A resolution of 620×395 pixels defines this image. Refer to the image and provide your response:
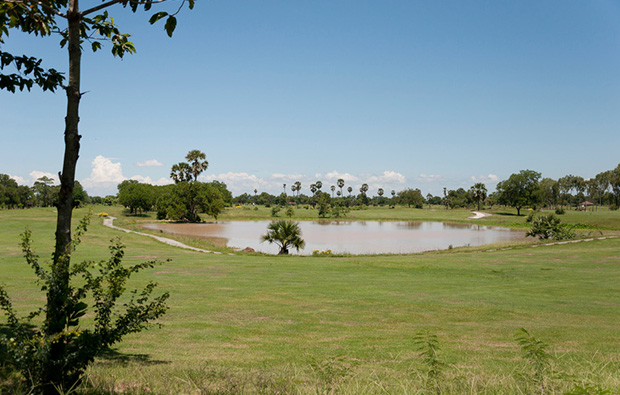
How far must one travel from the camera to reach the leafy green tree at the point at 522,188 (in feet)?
408

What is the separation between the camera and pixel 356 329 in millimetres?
9562

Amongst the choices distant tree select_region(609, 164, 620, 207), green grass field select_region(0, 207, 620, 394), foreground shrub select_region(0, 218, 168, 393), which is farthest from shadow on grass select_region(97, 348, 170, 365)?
distant tree select_region(609, 164, 620, 207)

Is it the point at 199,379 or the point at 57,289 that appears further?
the point at 199,379

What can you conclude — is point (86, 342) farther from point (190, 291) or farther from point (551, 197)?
point (551, 197)

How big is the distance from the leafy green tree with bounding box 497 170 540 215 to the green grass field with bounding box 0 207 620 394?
115 meters

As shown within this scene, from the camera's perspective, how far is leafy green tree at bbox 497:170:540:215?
408 ft

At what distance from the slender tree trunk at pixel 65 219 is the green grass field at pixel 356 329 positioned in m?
0.48

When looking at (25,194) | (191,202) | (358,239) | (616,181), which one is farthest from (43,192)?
(616,181)

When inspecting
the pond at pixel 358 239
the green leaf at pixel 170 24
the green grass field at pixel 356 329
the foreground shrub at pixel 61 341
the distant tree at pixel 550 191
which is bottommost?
the pond at pixel 358 239

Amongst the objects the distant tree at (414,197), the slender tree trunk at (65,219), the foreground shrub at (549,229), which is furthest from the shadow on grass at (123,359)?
the distant tree at (414,197)

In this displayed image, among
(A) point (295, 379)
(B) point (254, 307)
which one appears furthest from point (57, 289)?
(B) point (254, 307)

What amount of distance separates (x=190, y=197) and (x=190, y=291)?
246 feet

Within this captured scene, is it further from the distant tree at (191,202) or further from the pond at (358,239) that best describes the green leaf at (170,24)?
the distant tree at (191,202)

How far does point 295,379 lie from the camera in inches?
180
